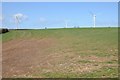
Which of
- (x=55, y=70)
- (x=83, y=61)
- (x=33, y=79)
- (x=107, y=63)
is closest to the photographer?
(x=33, y=79)

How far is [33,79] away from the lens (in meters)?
14.9

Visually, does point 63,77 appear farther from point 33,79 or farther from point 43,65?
point 43,65

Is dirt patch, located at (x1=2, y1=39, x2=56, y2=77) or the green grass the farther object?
dirt patch, located at (x1=2, y1=39, x2=56, y2=77)

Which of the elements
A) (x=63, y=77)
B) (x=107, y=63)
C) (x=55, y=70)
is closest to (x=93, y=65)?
(x=107, y=63)

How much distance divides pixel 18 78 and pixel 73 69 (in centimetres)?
366

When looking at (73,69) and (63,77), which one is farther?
(73,69)

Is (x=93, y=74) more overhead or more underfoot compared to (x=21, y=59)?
more underfoot

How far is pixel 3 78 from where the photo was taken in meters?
15.7

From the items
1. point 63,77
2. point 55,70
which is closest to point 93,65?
point 55,70

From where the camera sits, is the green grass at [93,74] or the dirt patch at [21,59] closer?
the green grass at [93,74]

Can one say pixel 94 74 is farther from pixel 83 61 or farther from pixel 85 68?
pixel 83 61

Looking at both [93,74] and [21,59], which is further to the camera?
[21,59]

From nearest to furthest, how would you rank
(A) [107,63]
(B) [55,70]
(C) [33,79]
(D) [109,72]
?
(C) [33,79] < (D) [109,72] < (B) [55,70] < (A) [107,63]

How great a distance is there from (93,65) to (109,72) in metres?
2.71
